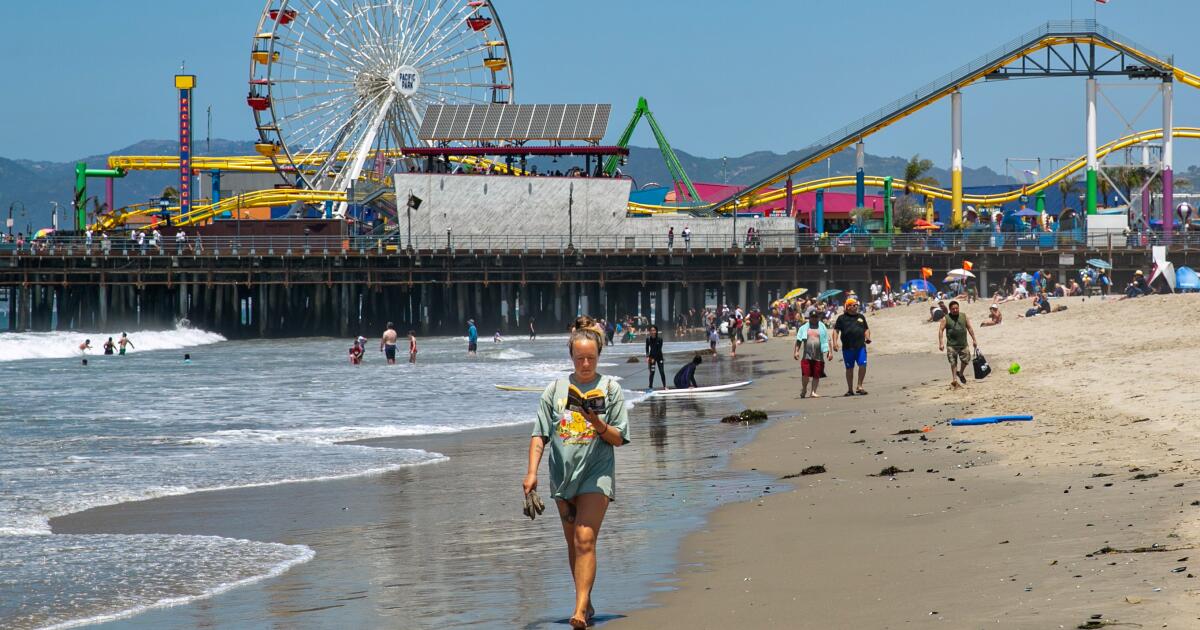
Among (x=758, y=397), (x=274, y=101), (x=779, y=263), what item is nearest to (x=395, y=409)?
(x=758, y=397)

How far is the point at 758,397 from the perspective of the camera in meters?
22.5

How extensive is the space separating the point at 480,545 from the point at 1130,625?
195 inches

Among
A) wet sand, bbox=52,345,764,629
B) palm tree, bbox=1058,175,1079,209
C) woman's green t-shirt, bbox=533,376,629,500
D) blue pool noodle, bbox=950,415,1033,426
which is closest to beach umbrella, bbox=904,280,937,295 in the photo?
wet sand, bbox=52,345,764,629

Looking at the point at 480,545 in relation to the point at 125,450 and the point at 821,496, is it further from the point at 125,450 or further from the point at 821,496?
the point at 125,450

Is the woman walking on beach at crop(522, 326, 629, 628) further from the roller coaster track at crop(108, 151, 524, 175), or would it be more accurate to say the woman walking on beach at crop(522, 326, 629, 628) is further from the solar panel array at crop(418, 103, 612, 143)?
the roller coaster track at crop(108, 151, 524, 175)

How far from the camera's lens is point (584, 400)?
6.77 meters

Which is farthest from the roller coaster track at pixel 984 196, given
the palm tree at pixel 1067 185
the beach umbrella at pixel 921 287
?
the beach umbrella at pixel 921 287

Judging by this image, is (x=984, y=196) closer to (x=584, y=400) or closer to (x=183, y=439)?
(x=183, y=439)

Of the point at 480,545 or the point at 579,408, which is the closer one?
the point at 579,408

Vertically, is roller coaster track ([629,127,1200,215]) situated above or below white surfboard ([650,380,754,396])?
above

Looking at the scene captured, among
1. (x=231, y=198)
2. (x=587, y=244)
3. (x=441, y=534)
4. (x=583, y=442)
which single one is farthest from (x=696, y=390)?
(x=231, y=198)

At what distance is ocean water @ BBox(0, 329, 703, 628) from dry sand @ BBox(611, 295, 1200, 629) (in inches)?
129

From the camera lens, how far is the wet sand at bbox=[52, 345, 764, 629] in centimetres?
745

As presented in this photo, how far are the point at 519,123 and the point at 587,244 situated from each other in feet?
22.4
